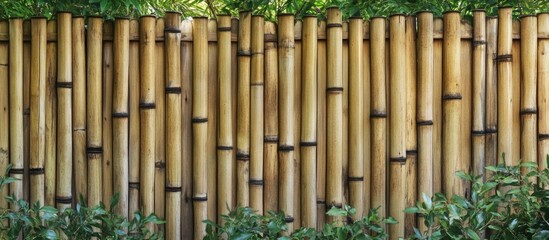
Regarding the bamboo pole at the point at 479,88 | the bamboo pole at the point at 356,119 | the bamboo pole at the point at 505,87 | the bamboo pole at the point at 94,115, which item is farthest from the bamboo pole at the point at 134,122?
the bamboo pole at the point at 505,87

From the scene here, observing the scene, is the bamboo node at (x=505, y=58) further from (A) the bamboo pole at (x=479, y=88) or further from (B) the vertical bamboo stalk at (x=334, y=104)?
(B) the vertical bamboo stalk at (x=334, y=104)

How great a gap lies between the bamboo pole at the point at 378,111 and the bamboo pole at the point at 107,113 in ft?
3.73

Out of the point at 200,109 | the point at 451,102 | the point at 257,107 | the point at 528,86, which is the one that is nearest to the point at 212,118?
the point at 200,109

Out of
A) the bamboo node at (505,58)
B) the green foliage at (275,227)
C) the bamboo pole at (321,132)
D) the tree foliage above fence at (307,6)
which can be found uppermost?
the tree foliage above fence at (307,6)

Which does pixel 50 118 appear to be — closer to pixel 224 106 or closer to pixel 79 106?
pixel 79 106

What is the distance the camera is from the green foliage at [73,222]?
317cm

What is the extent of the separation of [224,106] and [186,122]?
0.19m

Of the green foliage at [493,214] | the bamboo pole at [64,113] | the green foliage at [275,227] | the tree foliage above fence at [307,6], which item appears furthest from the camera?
the tree foliage above fence at [307,6]

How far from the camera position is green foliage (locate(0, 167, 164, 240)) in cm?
317

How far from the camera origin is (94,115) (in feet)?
11.4

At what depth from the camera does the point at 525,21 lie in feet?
11.5

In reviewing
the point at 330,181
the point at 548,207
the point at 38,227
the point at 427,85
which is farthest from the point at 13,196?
the point at 548,207

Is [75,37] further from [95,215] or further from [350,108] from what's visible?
[350,108]

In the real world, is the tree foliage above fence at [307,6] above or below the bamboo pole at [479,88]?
above
